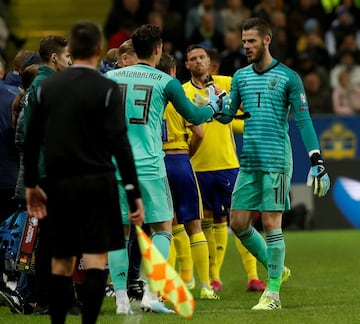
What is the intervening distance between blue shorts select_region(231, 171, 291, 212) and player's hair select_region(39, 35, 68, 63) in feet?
6.41

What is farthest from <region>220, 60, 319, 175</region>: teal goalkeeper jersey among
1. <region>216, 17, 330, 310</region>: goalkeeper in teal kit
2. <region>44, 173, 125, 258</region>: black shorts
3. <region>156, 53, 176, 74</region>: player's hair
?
<region>44, 173, 125, 258</region>: black shorts

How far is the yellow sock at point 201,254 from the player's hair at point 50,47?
2619mm

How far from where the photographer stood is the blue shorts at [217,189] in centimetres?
1259

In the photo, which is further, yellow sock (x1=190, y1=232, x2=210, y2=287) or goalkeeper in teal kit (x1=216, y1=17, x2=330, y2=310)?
yellow sock (x1=190, y1=232, x2=210, y2=287)

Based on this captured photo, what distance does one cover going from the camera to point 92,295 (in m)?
7.66

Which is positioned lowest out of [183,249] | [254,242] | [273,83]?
[183,249]

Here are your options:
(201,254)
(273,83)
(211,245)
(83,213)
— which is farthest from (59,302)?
(211,245)

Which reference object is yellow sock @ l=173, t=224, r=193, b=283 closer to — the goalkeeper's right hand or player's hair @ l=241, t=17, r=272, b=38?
the goalkeeper's right hand

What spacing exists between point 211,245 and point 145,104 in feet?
11.0

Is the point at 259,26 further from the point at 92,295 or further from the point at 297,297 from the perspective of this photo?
the point at 92,295

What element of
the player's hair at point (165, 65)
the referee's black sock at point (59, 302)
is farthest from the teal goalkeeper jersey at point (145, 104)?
the referee's black sock at point (59, 302)

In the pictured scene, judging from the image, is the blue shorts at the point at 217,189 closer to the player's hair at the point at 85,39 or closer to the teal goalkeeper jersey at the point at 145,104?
the teal goalkeeper jersey at the point at 145,104

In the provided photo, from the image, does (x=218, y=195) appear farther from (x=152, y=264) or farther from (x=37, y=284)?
(x=152, y=264)

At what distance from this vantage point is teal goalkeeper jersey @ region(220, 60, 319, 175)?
10172 mm
